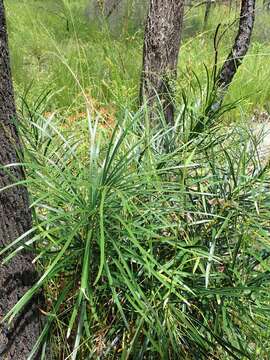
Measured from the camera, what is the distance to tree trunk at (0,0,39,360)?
4.72 feet

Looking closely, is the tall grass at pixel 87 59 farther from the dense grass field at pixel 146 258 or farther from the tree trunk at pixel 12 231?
the tree trunk at pixel 12 231

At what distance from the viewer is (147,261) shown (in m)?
1.50

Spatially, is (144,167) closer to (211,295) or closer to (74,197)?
(74,197)

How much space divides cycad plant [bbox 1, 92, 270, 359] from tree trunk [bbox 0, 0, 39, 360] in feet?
0.13

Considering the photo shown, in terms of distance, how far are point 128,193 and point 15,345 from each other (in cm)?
55

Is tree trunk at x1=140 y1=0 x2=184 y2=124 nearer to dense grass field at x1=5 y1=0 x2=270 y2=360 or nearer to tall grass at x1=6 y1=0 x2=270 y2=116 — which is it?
tall grass at x1=6 y1=0 x2=270 y2=116

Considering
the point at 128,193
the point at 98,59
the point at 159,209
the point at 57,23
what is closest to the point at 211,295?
the point at 159,209

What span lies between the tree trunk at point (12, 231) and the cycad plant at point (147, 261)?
0.04 metres

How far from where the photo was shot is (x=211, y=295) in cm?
171

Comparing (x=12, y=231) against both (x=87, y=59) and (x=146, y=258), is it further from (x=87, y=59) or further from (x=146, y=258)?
(x=87, y=59)

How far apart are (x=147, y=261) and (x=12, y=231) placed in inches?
14.9

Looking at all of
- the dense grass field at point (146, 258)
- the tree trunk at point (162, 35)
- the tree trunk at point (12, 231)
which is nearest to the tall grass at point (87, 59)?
the tree trunk at point (162, 35)

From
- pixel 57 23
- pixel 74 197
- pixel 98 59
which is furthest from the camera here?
pixel 57 23

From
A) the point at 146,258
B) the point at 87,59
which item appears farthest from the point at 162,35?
the point at 146,258
